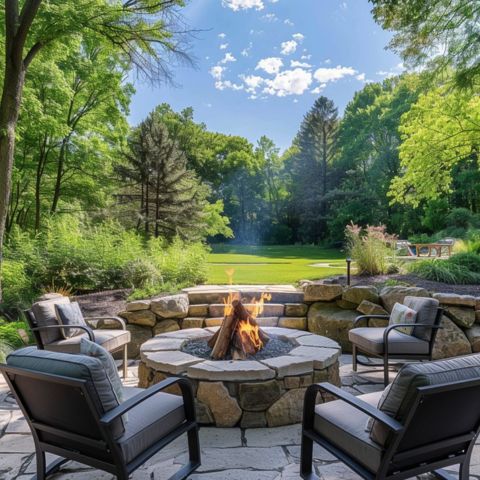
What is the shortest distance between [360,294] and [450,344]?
3.84 ft

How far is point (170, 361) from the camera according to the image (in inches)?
118

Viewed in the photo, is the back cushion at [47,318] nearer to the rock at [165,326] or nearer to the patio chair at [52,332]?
the patio chair at [52,332]

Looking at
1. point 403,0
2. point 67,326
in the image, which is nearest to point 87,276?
point 67,326

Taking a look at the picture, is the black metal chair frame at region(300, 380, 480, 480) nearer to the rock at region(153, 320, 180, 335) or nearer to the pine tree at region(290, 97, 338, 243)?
the rock at region(153, 320, 180, 335)

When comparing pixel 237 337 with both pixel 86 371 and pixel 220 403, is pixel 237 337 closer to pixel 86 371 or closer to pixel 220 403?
pixel 220 403

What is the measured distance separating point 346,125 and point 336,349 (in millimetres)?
26316

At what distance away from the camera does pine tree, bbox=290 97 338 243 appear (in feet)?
90.3

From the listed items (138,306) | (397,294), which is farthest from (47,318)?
(397,294)

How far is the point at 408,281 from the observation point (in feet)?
19.0

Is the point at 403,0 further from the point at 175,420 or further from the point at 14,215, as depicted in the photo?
the point at 14,215

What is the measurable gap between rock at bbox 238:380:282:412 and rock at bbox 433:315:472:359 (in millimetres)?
2674

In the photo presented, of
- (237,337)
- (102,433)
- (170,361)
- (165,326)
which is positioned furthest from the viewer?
(165,326)

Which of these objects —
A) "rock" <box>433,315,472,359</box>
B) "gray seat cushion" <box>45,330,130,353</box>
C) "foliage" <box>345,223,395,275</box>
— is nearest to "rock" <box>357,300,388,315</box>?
"rock" <box>433,315,472,359</box>

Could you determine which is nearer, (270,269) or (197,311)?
(197,311)
